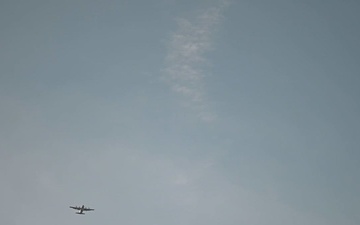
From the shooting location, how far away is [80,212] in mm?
142250
